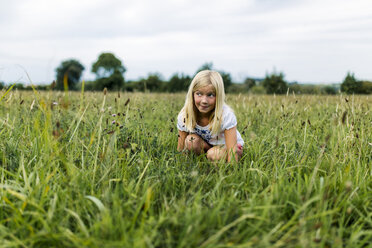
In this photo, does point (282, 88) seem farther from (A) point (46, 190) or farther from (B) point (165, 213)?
(A) point (46, 190)

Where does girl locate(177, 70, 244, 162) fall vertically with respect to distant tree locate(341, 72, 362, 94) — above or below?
below

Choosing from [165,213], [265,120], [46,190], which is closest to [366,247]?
[165,213]

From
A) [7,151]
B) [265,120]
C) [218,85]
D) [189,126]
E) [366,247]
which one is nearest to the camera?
[366,247]

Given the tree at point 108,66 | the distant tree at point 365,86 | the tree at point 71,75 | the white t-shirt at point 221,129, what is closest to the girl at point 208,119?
the white t-shirt at point 221,129

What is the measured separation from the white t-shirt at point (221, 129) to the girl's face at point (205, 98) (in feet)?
0.57

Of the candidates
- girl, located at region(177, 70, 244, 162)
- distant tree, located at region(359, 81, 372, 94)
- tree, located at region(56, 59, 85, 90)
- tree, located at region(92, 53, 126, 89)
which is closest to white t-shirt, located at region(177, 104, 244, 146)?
girl, located at region(177, 70, 244, 162)

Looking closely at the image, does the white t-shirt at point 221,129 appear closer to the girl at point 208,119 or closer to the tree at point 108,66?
the girl at point 208,119

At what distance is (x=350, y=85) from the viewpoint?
12.6 feet

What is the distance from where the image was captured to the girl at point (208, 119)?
288 cm

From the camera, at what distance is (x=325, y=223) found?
1404 mm

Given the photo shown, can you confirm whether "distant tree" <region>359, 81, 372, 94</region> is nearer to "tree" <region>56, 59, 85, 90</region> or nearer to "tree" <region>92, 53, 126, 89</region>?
"tree" <region>56, 59, 85, 90</region>

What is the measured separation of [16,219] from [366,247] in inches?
69.1

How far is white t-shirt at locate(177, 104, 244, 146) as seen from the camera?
2.93m

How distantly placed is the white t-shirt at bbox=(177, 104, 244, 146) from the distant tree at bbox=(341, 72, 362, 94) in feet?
5.32
